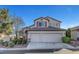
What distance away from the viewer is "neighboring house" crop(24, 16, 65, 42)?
3.81 m

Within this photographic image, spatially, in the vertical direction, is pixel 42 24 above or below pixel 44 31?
above

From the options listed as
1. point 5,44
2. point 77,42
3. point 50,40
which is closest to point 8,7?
point 5,44

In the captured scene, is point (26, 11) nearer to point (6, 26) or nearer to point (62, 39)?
point (6, 26)

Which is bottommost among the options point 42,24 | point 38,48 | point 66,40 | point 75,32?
point 38,48

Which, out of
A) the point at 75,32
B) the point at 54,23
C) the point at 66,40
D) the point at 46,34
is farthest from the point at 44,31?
the point at 75,32

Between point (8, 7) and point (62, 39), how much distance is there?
1.02 meters

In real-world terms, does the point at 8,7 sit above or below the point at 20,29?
above

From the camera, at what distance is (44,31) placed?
151 inches

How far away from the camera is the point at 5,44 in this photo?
3.80 metres

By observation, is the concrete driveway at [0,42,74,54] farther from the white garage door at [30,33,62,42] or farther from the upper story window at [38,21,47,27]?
the upper story window at [38,21,47,27]

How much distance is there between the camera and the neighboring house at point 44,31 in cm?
381

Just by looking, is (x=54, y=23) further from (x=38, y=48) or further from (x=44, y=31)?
(x=38, y=48)

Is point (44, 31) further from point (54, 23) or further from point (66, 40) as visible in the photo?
point (66, 40)

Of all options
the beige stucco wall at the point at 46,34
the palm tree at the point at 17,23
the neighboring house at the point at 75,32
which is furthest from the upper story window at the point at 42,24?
the neighboring house at the point at 75,32
